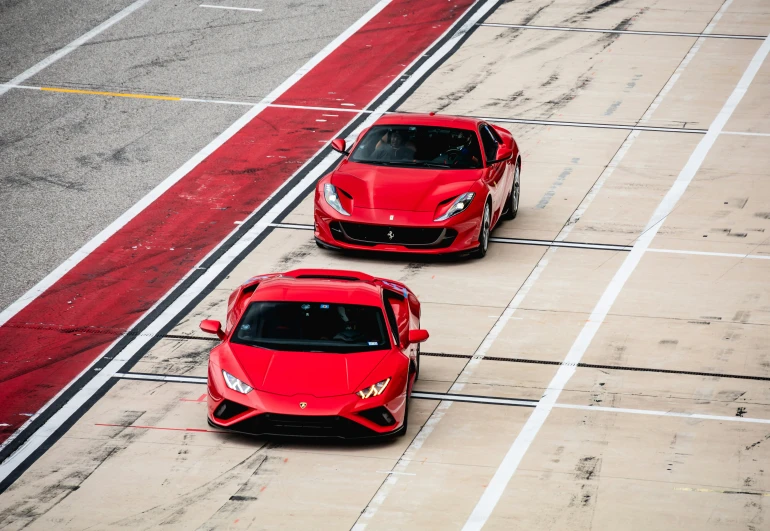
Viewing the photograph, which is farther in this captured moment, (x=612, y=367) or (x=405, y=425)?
(x=612, y=367)

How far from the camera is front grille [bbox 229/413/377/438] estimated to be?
1127 centimetres

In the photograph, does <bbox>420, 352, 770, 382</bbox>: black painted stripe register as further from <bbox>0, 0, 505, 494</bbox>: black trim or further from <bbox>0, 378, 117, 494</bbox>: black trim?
<bbox>0, 378, 117, 494</bbox>: black trim

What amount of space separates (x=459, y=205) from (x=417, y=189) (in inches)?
22.4

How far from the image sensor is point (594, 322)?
49.2ft

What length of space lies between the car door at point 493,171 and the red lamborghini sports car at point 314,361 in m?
4.83

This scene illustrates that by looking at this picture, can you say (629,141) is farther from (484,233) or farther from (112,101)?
(112,101)

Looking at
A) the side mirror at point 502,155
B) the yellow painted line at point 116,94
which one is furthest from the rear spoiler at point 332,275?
the yellow painted line at point 116,94

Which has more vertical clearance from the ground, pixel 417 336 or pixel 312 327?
pixel 312 327

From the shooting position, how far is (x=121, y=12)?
30.4m

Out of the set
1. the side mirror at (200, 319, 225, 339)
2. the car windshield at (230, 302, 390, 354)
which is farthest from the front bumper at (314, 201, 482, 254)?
the side mirror at (200, 319, 225, 339)

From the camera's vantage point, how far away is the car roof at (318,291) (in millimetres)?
12305

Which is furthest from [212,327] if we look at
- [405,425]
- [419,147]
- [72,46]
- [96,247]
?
[72,46]

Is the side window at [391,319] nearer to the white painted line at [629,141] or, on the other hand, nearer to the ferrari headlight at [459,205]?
the ferrari headlight at [459,205]

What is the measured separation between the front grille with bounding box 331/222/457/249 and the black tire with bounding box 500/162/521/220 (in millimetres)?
2098
